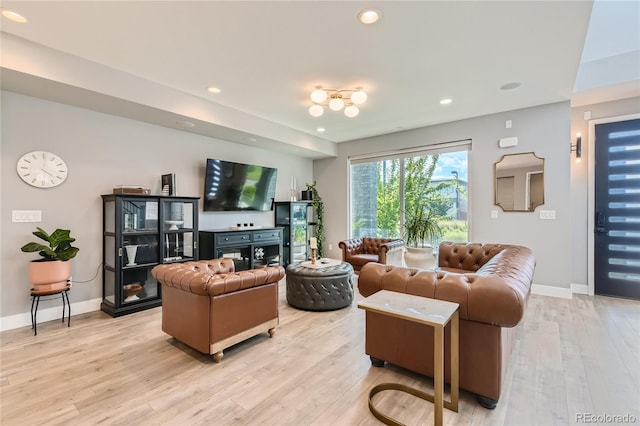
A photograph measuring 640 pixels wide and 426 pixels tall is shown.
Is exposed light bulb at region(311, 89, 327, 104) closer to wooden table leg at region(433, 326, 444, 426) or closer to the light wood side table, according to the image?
the light wood side table

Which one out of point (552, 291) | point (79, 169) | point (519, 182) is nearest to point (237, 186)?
point (79, 169)

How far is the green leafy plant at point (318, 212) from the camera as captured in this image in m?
6.90

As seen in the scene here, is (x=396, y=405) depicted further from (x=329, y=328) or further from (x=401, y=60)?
(x=401, y=60)

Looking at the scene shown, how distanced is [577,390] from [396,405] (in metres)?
1.35

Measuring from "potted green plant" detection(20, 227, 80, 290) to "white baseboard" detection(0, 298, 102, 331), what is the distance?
1.32 feet

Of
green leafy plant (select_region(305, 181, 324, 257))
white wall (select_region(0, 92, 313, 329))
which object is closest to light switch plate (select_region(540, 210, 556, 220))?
green leafy plant (select_region(305, 181, 324, 257))

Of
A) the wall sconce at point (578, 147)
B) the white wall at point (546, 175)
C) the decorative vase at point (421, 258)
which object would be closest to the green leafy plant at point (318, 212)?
the white wall at point (546, 175)

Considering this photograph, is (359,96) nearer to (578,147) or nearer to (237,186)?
(237,186)

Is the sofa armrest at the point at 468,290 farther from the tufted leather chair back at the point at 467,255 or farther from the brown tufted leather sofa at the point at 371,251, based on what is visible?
the brown tufted leather sofa at the point at 371,251

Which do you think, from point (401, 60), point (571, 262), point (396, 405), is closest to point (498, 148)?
point (571, 262)

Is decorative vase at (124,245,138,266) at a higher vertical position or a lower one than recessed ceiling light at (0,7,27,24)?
lower

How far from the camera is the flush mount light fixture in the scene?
3.41 metres

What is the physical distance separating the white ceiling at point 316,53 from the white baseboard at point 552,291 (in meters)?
2.80

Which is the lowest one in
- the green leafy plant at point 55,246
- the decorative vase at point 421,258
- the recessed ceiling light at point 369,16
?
the decorative vase at point 421,258
